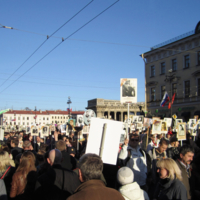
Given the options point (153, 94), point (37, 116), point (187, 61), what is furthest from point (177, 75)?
point (37, 116)

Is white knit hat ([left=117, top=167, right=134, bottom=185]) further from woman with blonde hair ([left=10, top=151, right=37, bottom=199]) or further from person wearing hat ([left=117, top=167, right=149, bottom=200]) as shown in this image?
woman with blonde hair ([left=10, top=151, right=37, bottom=199])

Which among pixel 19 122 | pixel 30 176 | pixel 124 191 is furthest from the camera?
pixel 19 122

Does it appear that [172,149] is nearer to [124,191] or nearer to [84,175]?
[124,191]

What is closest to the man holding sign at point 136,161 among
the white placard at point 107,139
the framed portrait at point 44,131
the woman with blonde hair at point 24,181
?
the white placard at point 107,139

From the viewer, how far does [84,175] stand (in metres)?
2.45

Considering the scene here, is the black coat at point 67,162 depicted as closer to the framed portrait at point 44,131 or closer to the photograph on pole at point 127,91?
the photograph on pole at point 127,91

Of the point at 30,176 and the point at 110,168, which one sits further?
the point at 110,168

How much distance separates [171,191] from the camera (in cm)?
309

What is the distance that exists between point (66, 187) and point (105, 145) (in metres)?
0.92

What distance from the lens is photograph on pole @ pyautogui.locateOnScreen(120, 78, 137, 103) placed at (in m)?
8.61

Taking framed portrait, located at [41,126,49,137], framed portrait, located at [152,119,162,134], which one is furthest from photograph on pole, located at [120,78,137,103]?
framed portrait, located at [41,126,49,137]

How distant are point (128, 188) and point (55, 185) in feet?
3.32

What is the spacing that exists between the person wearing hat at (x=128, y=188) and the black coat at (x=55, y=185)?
75 cm

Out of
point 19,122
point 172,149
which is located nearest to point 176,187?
point 172,149
